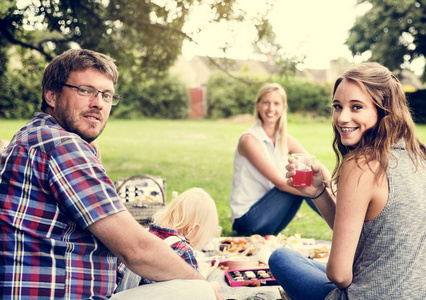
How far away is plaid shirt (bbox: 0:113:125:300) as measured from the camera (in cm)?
166

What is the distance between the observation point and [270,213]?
4.42m

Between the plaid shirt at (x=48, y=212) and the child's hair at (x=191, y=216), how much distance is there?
1210 millimetres

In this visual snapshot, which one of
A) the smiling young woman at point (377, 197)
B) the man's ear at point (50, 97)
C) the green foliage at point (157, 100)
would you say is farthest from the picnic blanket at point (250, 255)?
the green foliage at point (157, 100)

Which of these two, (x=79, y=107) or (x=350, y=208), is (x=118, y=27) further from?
(x=350, y=208)

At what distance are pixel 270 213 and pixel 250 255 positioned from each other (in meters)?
0.69

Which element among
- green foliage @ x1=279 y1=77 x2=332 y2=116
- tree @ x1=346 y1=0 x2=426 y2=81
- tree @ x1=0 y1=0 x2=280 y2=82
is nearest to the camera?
tree @ x1=0 y1=0 x2=280 y2=82

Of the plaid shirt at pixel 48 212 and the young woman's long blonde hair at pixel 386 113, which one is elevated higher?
the young woman's long blonde hair at pixel 386 113

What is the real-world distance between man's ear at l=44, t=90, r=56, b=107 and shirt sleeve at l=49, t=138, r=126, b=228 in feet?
1.30

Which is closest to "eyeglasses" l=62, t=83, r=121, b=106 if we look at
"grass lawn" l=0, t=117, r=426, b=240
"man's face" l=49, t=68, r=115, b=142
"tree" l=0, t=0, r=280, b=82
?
"man's face" l=49, t=68, r=115, b=142

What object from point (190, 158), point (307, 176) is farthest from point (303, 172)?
point (190, 158)

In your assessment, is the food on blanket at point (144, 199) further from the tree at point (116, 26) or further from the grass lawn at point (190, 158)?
the tree at point (116, 26)

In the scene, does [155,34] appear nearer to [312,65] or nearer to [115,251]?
[312,65]

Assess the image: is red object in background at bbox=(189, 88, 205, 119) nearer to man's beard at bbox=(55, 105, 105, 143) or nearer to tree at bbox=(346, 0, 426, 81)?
tree at bbox=(346, 0, 426, 81)

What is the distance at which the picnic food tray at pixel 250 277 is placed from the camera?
3156mm
